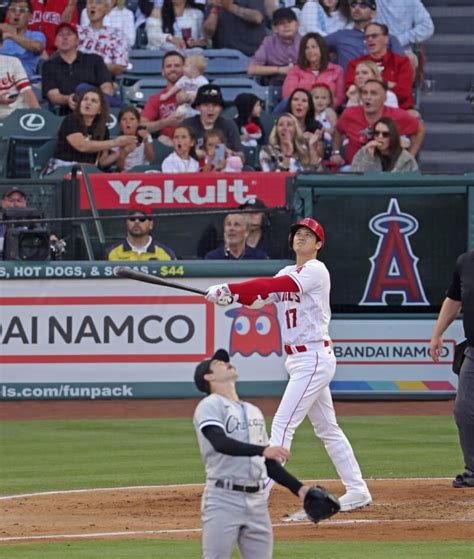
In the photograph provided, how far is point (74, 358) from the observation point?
15305mm

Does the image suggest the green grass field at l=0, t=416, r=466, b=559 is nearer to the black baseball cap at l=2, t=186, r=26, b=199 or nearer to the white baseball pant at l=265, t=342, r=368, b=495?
the white baseball pant at l=265, t=342, r=368, b=495

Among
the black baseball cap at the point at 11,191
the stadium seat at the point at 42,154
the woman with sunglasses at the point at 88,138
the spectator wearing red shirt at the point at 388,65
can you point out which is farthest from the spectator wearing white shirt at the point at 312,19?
the black baseball cap at the point at 11,191

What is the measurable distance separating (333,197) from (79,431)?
421 centimetres

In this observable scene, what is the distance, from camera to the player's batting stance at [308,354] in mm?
8734

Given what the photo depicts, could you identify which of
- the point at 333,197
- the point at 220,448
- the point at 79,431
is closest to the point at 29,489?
the point at 79,431

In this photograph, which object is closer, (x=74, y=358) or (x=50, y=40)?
(x=74, y=358)

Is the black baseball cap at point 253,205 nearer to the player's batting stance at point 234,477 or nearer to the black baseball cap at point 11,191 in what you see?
the black baseball cap at point 11,191

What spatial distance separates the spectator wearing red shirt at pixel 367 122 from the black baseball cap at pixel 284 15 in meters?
2.27

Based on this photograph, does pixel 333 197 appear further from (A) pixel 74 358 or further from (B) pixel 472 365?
(B) pixel 472 365

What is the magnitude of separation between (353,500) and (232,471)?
11.3 feet

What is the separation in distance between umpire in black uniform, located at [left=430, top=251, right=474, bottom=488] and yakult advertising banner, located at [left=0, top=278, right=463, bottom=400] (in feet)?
18.1

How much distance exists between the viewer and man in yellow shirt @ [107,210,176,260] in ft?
49.6

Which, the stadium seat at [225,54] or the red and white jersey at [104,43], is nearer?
the red and white jersey at [104,43]

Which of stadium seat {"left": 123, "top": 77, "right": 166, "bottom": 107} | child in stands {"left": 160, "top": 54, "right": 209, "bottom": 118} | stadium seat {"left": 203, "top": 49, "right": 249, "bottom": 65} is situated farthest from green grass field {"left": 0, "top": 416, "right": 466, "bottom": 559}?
stadium seat {"left": 203, "top": 49, "right": 249, "bottom": 65}
